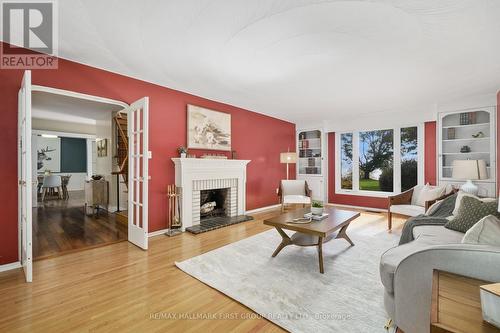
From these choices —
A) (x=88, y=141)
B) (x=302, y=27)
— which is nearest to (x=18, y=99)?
(x=302, y=27)

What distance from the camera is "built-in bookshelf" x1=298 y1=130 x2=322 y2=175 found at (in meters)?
6.64

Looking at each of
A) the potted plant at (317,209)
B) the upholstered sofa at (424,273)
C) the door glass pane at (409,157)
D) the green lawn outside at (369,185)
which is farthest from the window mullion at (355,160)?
the upholstered sofa at (424,273)

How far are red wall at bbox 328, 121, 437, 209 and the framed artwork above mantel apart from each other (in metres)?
3.23

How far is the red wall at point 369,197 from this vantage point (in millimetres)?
4836

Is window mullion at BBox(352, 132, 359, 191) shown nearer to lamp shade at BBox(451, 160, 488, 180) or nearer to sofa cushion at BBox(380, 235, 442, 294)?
lamp shade at BBox(451, 160, 488, 180)

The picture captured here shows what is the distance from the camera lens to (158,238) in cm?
351

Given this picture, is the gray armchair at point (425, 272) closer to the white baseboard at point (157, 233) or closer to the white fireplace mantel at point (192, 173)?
the white fireplace mantel at point (192, 173)

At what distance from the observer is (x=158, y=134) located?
146 inches

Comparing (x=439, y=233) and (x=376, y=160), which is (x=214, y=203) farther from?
(x=376, y=160)

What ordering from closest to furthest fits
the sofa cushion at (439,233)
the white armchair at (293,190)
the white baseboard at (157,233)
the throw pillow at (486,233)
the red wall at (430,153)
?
the throw pillow at (486,233)
the sofa cushion at (439,233)
the white baseboard at (157,233)
the red wall at (430,153)
the white armchair at (293,190)

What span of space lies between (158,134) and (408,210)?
432 cm

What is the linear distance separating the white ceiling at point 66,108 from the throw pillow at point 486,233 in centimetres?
587

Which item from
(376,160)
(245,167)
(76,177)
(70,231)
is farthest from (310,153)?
(76,177)

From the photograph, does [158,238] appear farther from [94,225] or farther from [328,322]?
[328,322]
